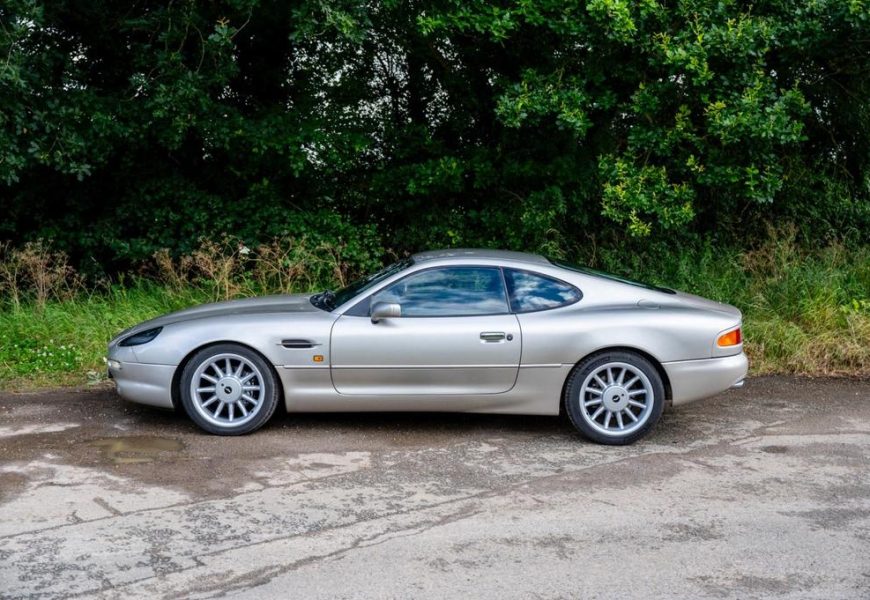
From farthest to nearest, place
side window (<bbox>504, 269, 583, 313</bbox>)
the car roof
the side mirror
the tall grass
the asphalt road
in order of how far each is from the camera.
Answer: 1. the tall grass
2. the car roof
3. side window (<bbox>504, 269, 583, 313</bbox>)
4. the side mirror
5. the asphalt road

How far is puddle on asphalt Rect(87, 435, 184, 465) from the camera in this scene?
660cm

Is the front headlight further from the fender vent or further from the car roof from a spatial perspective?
the car roof

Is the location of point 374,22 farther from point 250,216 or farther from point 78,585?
point 78,585

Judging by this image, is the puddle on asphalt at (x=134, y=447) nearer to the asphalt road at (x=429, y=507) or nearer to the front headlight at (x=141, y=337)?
the asphalt road at (x=429, y=507)

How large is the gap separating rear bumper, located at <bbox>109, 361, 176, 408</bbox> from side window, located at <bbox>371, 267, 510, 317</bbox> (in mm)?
1618

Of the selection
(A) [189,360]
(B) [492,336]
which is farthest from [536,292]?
(A) [189,360]

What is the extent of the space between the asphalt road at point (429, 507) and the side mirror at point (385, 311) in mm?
912

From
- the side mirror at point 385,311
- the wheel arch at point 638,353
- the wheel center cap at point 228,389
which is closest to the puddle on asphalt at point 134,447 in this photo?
the wheel center cap at point 228,389

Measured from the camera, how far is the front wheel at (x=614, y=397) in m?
7.09

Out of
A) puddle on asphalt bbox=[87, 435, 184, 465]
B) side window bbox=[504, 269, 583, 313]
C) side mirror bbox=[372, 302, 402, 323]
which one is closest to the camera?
puddle on asphalt bbox=[87, 435, 184, 465]

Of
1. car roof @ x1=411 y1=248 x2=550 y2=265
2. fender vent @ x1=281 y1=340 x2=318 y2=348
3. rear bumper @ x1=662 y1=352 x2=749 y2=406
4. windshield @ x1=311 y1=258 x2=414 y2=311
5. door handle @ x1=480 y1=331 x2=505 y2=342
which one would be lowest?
rear bumper @ x1=662 y1=352 x2=749 y2=406

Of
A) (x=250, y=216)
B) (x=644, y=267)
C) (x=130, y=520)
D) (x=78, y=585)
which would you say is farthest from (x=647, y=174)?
(x=78, y=585)

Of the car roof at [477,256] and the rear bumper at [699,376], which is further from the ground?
the car roof at [477,256]

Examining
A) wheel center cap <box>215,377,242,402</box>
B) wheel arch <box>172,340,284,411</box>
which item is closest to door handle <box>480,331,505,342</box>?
wheel arch <box>172,340,284,411</box>
